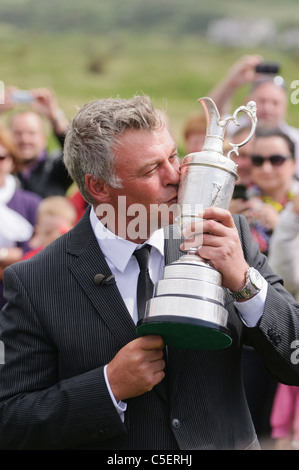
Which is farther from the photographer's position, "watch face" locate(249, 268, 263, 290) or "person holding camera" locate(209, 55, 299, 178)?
"person holding camera" locate(209, 55, 299, 178)

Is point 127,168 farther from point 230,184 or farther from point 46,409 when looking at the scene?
point 46,409

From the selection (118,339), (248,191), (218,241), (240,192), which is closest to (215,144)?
(218,241)

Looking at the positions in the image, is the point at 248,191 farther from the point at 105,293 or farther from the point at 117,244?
the point at 105,293

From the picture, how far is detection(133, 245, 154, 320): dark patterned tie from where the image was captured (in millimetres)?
2799

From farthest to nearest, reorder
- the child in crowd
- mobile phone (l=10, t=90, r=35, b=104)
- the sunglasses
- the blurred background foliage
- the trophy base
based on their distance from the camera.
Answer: the blurred background foliage < mobile phone (l=10, t=90, r=35, b=104) < the child in crowd < the sunglasses < the trophy base

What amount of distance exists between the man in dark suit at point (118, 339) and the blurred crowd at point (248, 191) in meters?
1.82

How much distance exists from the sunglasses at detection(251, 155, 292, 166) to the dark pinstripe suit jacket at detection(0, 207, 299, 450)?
7.18ft

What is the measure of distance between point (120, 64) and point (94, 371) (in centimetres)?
1549

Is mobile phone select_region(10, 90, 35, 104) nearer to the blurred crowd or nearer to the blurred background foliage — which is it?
the blurred crowd

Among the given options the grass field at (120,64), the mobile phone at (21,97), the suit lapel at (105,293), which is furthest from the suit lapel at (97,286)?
the grass field at (120,64)

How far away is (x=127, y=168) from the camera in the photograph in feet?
9.09

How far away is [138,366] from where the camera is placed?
248 centimetres

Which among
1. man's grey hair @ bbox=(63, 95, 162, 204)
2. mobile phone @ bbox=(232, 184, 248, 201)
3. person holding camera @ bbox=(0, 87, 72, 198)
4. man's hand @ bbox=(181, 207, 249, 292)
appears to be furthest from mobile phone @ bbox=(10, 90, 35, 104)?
man's hand @ bbox=(181, 207, 249, 292)

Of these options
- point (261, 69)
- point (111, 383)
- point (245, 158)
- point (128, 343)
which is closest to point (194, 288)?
point (128, 343)
